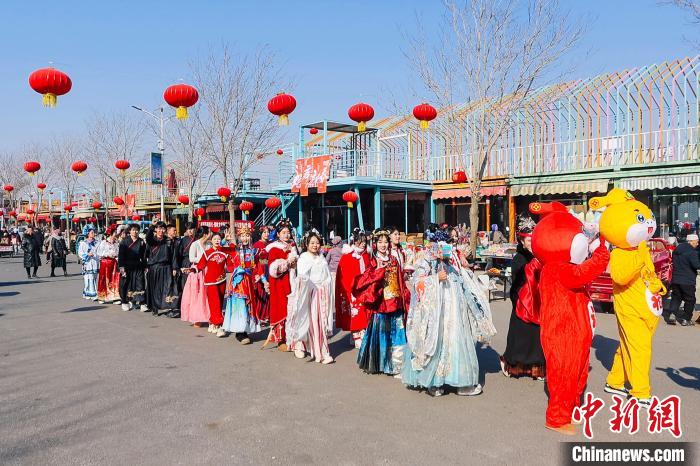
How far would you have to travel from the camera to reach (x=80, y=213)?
137 feet

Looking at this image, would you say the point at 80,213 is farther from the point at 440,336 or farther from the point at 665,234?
the point at 440,336

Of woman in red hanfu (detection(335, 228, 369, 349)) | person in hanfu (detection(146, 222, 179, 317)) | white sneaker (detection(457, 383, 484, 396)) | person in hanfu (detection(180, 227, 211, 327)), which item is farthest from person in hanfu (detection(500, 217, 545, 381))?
person in hanfu (detection(146, 222, 179, 317))

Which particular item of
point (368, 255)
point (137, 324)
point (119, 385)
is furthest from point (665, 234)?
point (119, 385)

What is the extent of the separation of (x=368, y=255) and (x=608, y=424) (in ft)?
10.7

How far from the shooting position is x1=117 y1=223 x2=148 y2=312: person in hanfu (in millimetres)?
10781

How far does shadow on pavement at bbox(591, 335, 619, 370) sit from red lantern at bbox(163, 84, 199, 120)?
27.7 ft

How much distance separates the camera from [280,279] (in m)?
7.22

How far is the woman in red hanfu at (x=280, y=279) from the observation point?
23.2 feet

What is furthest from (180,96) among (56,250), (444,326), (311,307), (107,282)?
(56,250)

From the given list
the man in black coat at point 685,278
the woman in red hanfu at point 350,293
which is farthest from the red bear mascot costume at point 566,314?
the man in black coat at point 685,278

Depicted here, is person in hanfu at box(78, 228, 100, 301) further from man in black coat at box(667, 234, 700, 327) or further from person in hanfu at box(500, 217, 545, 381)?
man in black coat at box(667, 234, 700, 327)

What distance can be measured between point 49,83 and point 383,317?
6.91 metres

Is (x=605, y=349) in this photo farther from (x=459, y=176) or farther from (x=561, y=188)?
(x=459, y=176)

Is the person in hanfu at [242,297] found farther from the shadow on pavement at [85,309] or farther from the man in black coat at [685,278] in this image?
the man in black coat at [685,278]
